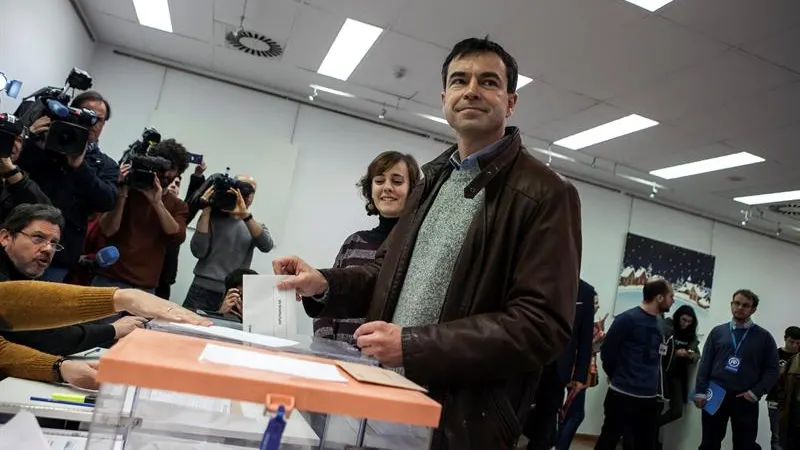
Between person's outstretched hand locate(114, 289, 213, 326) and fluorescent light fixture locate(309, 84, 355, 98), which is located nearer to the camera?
person's outstretched hand locate(114, 289, 213, 326)

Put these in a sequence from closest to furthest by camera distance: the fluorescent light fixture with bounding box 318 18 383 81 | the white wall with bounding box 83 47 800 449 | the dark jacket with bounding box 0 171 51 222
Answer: the dark jacket with bounding box 0 171 51 222 < the fluorescent light fixture with bounding box 318 18 383 81 < the white wall with bounding box 83 47 800 449

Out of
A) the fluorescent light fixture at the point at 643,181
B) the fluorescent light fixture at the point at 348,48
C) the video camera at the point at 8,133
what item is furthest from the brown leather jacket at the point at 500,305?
the fluorescent light fixture at the point at 643,181

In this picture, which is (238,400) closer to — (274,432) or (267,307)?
(274,432)

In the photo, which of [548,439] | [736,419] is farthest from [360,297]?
[736,419]

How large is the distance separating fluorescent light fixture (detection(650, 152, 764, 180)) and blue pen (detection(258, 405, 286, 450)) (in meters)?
5.50

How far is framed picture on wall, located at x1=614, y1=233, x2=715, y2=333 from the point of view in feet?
22.1

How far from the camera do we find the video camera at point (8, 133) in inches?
77.3

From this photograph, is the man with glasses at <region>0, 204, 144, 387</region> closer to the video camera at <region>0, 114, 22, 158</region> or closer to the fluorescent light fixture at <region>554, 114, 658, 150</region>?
the video camera at <region>0, 114, 22, 158</region>

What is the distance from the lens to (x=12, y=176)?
208 cm

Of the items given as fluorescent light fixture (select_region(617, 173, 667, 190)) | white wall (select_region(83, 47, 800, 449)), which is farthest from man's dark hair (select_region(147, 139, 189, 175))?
fluorescent light fixture (select_region(617, 173, 667, 190))

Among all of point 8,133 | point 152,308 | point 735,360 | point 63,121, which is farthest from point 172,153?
point 735,360

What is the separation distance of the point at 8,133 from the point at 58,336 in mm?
823

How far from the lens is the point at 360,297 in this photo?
3.84 ft

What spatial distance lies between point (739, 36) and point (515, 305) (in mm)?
3180
